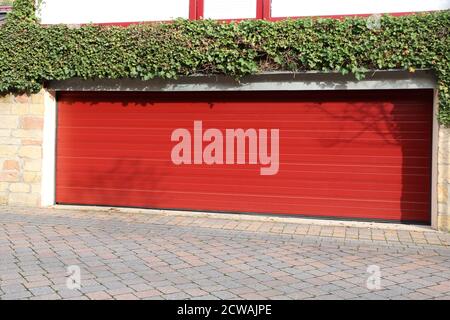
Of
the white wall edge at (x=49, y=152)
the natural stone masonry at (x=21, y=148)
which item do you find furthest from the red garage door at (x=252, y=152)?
the natural stone masonry at (x=21, y=148)

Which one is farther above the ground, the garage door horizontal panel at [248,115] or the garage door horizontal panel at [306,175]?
the garage door horizontal panel at [248,115]

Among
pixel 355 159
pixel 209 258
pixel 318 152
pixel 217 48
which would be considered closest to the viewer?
pixel 209 258

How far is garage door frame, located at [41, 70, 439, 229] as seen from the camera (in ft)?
25.7

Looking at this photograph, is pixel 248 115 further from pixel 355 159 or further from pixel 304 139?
pixel 355 159

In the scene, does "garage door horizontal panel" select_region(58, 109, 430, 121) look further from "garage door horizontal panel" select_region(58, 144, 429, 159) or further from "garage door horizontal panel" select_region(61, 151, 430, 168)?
"garage door horizontal panel" select_region(61, 151, 430, 168)

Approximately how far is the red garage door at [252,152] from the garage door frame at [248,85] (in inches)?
8.2

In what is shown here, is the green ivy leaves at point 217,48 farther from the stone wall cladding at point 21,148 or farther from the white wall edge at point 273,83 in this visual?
the stone wall cladding at point 21,148

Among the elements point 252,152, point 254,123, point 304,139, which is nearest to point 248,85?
point 254,123

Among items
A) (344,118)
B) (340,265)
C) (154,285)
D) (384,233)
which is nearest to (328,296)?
(340,265)

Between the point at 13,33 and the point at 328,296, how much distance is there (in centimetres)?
774

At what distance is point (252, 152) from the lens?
891 cm

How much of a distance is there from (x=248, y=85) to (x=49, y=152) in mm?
4241

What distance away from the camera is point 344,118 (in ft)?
27.7

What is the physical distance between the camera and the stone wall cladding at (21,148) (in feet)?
30.7
